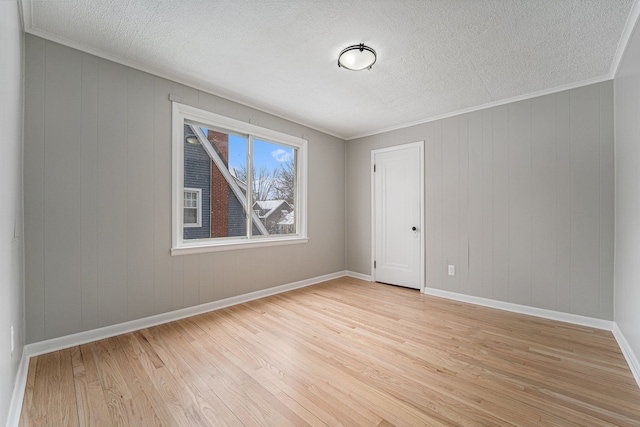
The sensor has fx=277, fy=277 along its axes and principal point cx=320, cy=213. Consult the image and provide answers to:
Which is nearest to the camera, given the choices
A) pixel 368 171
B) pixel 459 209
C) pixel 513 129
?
pixel 513 129

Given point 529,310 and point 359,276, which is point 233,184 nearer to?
point 359,276

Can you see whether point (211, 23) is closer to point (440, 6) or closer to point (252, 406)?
point (440, 6)

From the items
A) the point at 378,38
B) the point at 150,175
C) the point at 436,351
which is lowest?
the point at 436,351

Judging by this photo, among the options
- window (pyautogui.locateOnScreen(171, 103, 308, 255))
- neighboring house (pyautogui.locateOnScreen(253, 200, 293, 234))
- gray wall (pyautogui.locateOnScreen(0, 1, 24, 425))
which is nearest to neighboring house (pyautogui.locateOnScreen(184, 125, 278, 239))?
window (pyautogui.locateOnScreen(171, 103, 308, 255))

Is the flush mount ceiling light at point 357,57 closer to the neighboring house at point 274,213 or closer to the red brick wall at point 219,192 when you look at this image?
the red brick wall at point 219,192

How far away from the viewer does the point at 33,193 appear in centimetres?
209

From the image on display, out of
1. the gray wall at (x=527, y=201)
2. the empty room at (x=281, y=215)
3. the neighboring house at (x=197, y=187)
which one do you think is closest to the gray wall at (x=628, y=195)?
the empty room at (x=281, y=215)

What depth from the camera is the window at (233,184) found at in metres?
3.01

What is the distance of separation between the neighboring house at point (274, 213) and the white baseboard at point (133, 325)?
2.82 ft

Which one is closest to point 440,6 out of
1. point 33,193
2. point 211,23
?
point 211,23

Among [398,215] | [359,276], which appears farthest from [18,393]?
[398,215]

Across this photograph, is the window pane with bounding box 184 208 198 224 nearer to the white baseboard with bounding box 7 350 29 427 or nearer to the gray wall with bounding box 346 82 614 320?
the white baseboard with bounding box 7 350 29 427

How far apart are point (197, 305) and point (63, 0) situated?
2731 millimetres

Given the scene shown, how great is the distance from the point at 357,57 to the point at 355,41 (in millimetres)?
149
